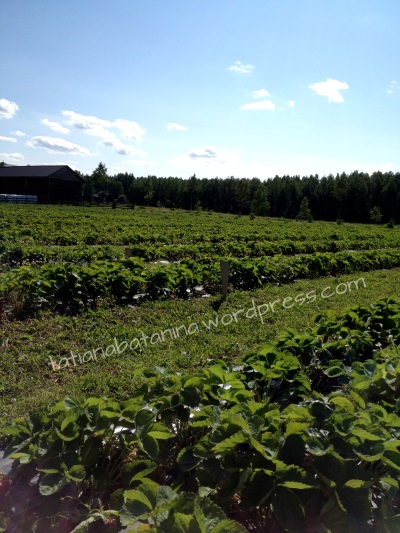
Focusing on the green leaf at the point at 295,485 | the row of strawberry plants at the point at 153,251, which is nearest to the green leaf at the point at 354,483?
the green leaf at the point at 295,485

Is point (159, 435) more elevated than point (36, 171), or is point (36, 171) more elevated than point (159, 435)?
point (36, 171)

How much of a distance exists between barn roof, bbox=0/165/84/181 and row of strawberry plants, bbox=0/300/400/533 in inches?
2207

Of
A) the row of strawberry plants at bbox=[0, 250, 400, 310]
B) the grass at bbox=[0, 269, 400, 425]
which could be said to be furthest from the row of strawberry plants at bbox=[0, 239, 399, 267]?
the grass at bbox=[0, 269, 400, 425]

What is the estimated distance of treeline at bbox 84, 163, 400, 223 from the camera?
7319cm

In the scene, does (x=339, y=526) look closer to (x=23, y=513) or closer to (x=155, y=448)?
(x=155, y=448)

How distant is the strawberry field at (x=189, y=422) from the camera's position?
178cm

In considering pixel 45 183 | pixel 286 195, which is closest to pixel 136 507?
pixel 45 183

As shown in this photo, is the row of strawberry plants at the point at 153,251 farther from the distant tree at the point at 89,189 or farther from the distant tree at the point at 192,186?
the distant tree at the point at 192,186

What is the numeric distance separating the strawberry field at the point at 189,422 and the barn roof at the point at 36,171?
52.7 m

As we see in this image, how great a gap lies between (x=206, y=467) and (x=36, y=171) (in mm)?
60528

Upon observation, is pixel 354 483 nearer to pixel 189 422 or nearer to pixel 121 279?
pixel 189 422

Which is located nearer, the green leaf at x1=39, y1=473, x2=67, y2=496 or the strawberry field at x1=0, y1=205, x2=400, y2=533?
the strawberry field at x1=0, y1=205, x2=400, y2=533

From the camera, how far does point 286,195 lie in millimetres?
83438

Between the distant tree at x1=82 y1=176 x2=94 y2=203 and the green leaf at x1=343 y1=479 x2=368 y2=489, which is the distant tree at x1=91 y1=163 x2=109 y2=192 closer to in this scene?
the distant tree at x1=82 y1=176 x2=94 y2=203
